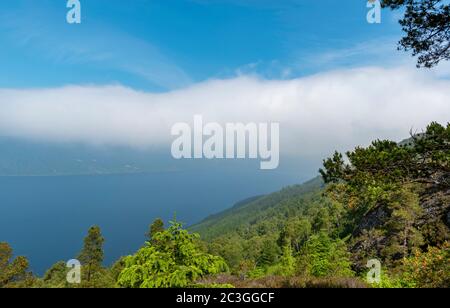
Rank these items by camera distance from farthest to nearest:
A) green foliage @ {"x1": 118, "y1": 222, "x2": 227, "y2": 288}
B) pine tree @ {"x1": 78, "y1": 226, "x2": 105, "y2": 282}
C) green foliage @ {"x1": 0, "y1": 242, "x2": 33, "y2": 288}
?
pine tree @ {"x1": 78, "y1": 226, "x2": 105, "y2": 282} → green foliage @ {"x1": 0, "y1": 242, "x2": 33, "y2": 288} → green foliage @ {"x1": 118, "y1": 222, "x2": 227, "y2": 288}

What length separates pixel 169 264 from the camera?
293 inches

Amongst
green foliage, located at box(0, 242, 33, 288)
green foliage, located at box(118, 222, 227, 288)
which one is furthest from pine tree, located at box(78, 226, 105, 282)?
green foliage, located at box(118, 222, 227, 288)

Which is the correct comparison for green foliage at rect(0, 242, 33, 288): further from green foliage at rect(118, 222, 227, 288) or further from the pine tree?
green foliage at rect(118, 222, 227, 288)

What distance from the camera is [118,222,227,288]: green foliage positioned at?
22.9 ft

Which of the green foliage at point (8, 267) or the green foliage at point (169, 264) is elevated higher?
the green foliage at point (169, 264)

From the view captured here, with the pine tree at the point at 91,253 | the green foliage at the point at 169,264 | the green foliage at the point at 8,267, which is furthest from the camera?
the pine tree at the point at 91,253

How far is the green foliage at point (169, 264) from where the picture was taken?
22.9ft

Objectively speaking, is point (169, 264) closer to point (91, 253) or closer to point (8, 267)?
point (8, 267)

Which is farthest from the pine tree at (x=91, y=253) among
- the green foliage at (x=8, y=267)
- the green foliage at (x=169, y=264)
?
the green foliage at (x=169, y=264)

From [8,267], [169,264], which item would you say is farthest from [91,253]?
[169,264]

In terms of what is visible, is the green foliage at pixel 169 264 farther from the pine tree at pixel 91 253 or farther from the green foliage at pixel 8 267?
the pine tree at pixel 91 253

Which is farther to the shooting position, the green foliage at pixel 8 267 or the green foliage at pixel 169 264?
the green foliage at pixel 8 267
